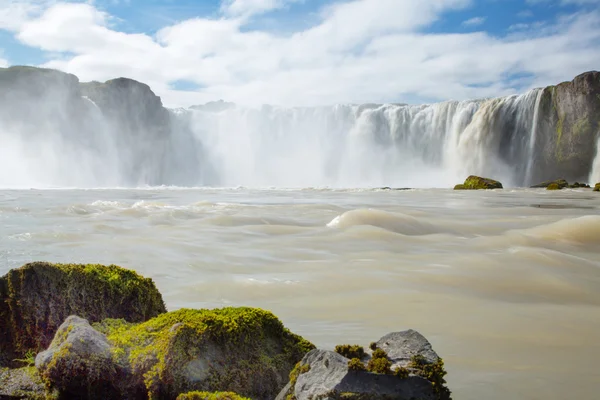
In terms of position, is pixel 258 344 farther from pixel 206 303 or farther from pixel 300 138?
pixel 300 138

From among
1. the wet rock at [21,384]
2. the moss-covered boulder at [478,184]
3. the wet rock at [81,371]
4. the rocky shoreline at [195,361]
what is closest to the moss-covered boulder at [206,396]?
the rocky shoreline at [195,361]

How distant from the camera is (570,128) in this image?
4681cm

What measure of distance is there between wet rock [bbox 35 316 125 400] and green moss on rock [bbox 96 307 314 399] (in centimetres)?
8

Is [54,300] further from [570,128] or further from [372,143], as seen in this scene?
[372,143]

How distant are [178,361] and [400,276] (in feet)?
13.6

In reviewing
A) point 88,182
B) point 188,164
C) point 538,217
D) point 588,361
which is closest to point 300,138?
point 188,164

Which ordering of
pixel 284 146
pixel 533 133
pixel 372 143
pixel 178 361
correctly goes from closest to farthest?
1. pixel 178 361
2. pixel 533 133
3. pixel 372 143
4. pixel 284 146

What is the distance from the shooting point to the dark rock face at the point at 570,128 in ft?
150

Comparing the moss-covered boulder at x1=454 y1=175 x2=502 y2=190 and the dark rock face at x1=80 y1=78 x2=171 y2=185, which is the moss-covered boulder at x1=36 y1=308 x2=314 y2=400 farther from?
the dark rock face at x1=80 y1=78 x2=171 y2=185

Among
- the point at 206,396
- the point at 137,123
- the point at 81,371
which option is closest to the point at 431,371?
the point at 206,396

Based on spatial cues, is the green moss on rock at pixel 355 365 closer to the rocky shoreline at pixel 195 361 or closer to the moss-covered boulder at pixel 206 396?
the rocky shoreline at pixel 195 361

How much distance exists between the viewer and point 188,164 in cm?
7056

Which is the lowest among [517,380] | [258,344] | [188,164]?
[517,380]

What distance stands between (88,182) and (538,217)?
5910 centimetres
